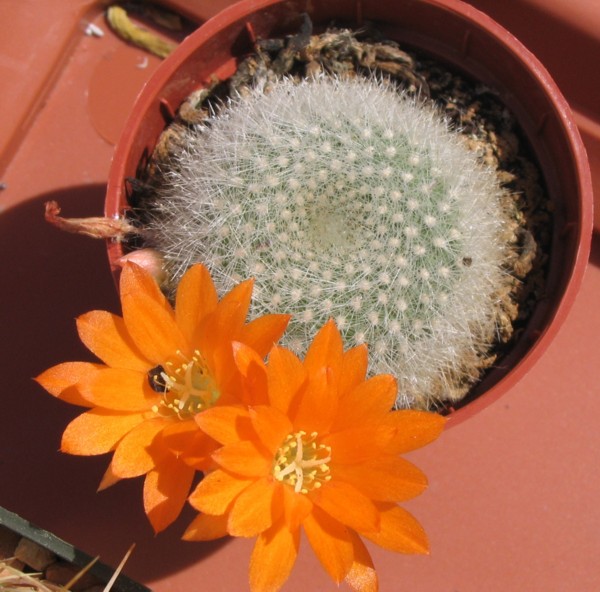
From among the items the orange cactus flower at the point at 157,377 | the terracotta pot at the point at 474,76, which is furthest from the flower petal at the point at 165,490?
the terracotta pot at the point at 474,76

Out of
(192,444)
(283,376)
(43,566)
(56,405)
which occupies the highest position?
(283,376)

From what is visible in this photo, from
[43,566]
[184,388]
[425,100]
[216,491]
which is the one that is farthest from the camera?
[43,566]

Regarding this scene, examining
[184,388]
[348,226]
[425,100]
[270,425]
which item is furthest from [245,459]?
[425,100]

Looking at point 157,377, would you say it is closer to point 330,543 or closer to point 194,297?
point 194,297

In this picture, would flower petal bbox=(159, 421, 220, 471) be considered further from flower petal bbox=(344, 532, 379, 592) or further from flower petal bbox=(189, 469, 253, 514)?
flower petal bbox=(344, 532, 379, 592)

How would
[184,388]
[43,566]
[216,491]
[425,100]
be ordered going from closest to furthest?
[216,491], [184,388], [425,100], [43,566]

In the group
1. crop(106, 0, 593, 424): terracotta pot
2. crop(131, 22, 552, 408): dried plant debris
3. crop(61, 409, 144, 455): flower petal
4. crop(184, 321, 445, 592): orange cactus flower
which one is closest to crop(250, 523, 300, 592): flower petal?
crop(184, 321, 445, 592): orange cactus flower

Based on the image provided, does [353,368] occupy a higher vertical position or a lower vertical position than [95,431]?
higher
